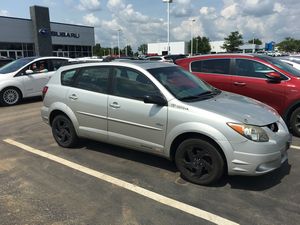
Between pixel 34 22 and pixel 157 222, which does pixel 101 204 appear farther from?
pixel 34 22

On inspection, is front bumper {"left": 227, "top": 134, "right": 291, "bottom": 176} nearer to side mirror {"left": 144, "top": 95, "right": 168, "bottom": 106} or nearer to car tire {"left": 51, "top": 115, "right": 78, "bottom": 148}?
side mirror {"left": 144, "top": 95, "right": 168, "bottom": 106}

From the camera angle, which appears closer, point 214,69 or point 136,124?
point 136,124

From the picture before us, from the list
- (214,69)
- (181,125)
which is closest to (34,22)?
(214,69)

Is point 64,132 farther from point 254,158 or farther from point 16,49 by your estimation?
point 16,49

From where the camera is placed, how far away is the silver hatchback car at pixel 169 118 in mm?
3979

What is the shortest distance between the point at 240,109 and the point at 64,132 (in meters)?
3.29

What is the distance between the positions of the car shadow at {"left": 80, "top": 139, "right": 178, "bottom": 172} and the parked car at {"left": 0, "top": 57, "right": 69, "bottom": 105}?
233 inches

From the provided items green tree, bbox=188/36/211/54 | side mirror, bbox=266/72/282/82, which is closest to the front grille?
side mirror, bbox=266/72/282/82

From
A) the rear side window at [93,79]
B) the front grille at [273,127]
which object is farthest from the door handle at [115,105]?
the front grille at [273,127]

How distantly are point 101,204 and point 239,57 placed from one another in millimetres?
4980

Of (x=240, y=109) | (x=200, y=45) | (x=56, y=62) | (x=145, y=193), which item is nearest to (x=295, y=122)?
(x=240, y=109)

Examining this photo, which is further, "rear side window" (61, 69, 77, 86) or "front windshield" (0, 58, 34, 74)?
"front windshield" (0, 58, 34, 74)

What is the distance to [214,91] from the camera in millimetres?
5320

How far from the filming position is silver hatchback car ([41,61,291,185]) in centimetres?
398
